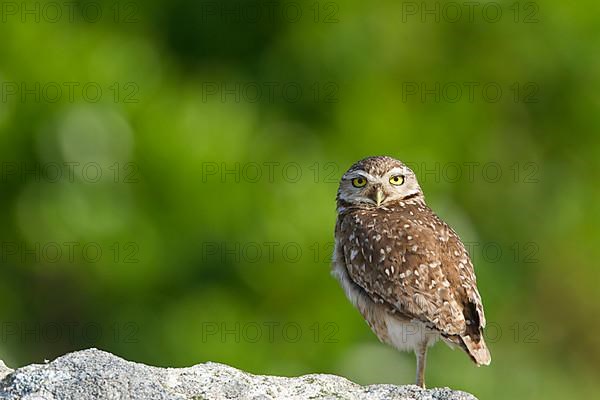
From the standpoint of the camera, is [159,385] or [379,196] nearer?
[159,385]

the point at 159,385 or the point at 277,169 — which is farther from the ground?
the point at 277,169

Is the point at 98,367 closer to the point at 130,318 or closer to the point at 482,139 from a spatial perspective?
the point at 130,318

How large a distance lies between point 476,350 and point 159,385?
86.5 inches

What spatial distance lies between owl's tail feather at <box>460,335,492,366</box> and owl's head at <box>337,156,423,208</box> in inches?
42.2

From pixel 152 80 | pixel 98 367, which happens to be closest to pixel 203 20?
pixel 152 80

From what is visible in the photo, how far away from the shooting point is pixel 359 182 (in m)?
6.46

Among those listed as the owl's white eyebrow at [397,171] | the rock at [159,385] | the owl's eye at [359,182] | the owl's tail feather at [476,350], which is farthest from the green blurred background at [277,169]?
the rock at [159,385]

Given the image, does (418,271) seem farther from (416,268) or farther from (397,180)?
Answer: (397,180)

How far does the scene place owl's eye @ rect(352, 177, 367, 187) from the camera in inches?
253

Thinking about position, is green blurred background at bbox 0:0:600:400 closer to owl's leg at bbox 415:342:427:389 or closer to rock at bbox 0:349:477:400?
owl's leg at bbox 415:342:427:389

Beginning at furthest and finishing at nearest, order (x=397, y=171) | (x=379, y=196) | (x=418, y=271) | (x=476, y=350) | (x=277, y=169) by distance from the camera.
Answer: (x=277, y=169)
(x=397, y=171)
(x=379, y=196)
(x=418, y=271)
(x=476, y=350)

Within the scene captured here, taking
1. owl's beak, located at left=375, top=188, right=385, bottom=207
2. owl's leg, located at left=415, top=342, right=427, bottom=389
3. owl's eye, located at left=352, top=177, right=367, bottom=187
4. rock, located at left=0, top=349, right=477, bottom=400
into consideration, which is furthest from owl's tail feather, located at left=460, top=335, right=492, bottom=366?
rock, located at left=0, top=349, right=477, bottom=400

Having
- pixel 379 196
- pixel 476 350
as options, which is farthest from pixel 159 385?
pixel 379 196

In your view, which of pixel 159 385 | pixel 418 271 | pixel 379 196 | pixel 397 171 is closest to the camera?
pixel 159 385
